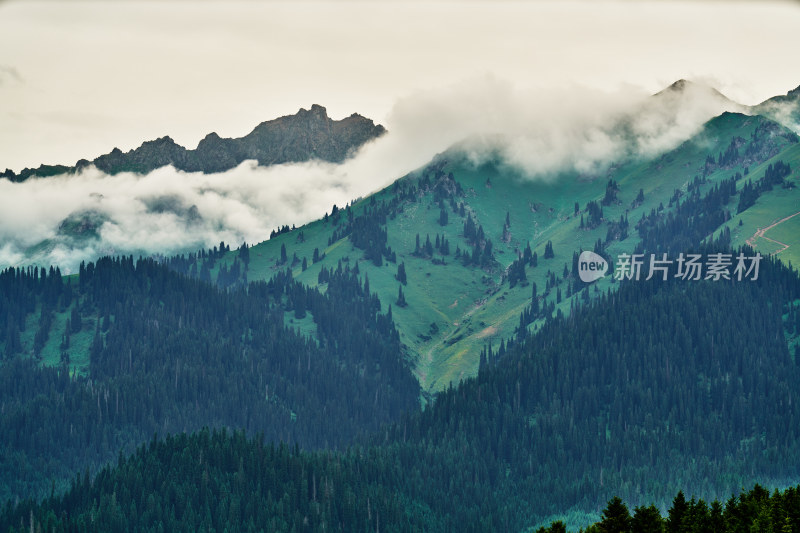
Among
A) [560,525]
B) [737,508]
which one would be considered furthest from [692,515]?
[560,525]

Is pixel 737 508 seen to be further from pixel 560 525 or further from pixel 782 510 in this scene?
pixel 560 525

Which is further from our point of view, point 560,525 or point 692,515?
point 692,515

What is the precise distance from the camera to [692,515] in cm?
18225

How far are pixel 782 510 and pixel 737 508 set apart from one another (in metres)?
12.1

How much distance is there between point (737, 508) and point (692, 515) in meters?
6.23

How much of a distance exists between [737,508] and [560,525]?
28754 mm

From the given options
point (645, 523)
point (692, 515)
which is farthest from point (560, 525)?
point (692, 515)

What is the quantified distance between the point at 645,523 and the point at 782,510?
1749 centimetres

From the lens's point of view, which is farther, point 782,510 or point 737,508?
point 737,508

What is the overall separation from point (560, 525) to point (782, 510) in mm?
28554

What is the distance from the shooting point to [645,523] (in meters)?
173

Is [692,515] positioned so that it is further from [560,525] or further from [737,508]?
[560,525]

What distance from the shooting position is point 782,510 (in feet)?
552

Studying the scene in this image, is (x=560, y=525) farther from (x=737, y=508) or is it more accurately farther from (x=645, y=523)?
(x=737, y=508)
